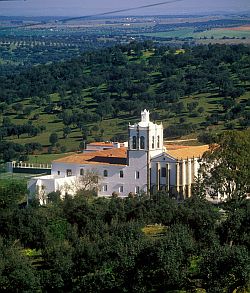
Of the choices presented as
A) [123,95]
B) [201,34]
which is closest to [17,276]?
[123,95]

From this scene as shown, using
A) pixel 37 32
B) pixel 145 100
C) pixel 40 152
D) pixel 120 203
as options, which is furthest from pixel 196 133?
pixel 37 32

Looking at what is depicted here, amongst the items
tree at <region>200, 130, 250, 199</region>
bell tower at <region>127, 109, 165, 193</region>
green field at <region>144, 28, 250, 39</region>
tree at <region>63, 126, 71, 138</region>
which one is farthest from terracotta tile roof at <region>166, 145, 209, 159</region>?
green field at <region>144, 28, 250, 39</region>

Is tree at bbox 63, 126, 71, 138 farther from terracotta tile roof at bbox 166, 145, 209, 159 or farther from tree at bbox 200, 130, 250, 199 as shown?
tree at bbox 200, 130, 250, 199

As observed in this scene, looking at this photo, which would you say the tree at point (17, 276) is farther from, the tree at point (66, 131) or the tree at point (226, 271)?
the tree at point (66, 131)

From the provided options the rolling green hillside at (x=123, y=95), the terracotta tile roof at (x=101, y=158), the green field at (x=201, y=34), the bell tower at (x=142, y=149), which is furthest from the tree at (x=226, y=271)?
the green field at (x=201, y=34)

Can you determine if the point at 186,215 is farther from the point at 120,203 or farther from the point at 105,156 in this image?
the point at 105,156

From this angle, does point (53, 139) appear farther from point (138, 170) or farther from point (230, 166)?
point (230, 166)
